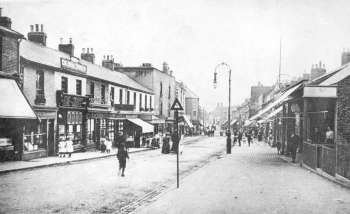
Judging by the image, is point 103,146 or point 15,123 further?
point 103,146

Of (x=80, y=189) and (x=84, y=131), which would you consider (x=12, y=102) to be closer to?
(x=80, y=189)

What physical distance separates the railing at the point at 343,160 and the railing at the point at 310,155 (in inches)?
107

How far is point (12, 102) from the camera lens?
612 inches

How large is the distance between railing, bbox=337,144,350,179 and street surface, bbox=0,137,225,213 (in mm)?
5499

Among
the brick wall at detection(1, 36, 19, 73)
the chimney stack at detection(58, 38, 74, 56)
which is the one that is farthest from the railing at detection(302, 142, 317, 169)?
the chimney stack at detection(58, 38, 74, 56)

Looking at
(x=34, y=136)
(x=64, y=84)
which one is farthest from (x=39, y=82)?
(x=34, y=136)

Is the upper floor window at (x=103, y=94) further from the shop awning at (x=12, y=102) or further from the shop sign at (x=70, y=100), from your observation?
the shop awning at (x=12, y=102)

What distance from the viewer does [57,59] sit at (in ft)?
81.1

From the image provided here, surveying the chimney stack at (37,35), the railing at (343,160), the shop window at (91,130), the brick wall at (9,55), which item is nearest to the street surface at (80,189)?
the brick wall at (9,55)

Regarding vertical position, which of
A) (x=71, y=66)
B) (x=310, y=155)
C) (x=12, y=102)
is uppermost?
(x=71, y=66)

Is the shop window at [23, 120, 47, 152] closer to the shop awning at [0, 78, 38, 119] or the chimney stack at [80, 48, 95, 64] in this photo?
the shop awning at [0, 78, 38, 119]

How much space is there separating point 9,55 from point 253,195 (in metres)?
13.3

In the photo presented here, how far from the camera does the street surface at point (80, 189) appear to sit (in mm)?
8930

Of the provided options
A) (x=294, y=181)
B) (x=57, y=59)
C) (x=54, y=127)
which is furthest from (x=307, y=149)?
(x=57, y=59)
